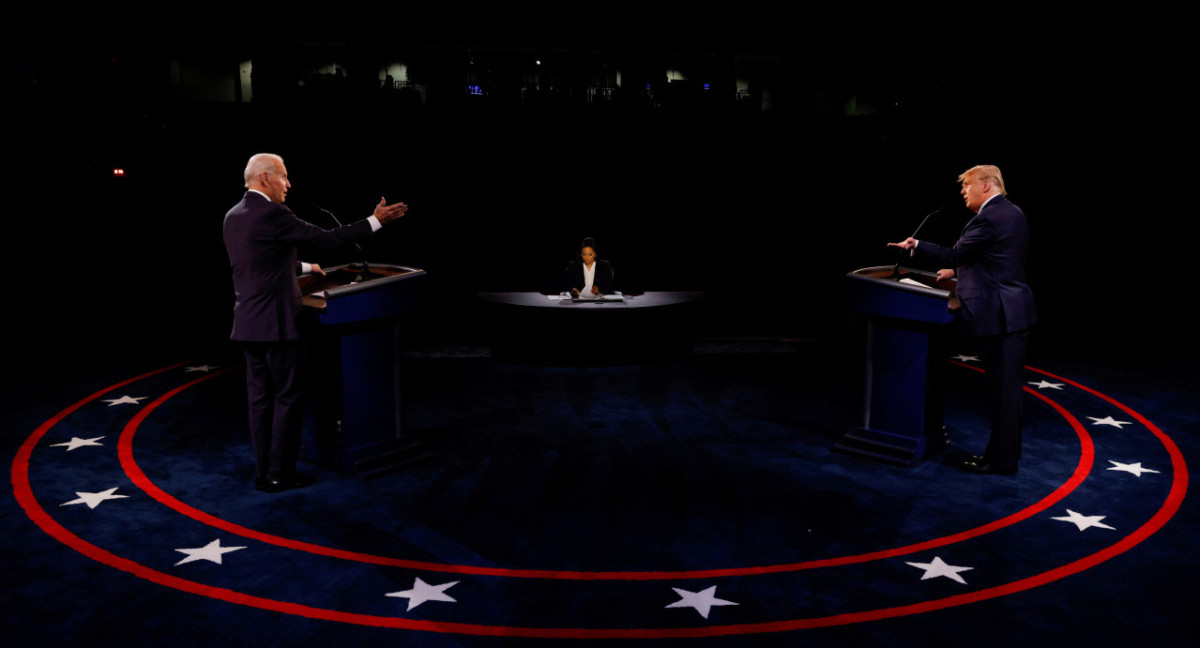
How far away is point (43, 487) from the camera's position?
14.2 ft

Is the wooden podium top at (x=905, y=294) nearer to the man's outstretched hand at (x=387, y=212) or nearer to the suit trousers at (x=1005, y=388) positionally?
the suit trousers at (x=1005, y=388)

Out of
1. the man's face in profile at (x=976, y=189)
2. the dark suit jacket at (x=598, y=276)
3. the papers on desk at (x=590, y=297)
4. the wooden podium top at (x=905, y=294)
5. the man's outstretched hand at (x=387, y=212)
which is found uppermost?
the man's face in profile at (x=976, y=189)

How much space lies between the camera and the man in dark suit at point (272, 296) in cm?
396

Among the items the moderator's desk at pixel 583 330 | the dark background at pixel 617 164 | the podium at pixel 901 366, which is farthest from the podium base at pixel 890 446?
the dark background at pixel 617 164

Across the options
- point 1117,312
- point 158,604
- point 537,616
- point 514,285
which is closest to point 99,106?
point 514,285

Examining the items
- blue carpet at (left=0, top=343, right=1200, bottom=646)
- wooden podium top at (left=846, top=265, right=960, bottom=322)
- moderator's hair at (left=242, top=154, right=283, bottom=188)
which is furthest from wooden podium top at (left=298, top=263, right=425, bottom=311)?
wooden podium top at (left=846, top=265, right=960, bottom=322)

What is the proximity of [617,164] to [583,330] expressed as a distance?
4055mm

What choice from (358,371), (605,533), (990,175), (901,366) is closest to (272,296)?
(358,371)

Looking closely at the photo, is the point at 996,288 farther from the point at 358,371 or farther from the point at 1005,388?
the point at 358,371

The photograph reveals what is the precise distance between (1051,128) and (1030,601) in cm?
753

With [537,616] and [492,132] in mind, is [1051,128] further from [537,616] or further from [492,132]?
[537,616]

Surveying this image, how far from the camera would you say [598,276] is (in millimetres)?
8039

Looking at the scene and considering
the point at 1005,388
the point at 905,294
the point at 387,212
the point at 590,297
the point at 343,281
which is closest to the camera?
the point at 387,212

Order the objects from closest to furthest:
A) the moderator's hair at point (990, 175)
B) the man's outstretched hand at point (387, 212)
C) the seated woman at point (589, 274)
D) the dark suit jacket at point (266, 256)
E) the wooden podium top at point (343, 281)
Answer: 1. the dark suit jacket at point (266, 256)
2. the man's outstretched hand at point (387, 212)
3. the wooden podium top at point (343, 281)
4. the moderator's hair at point (990, 175)
5. the seated woman at point (589, 274)
